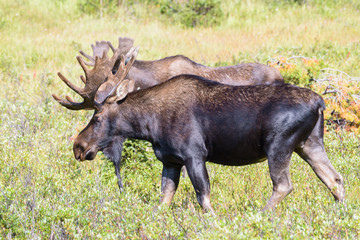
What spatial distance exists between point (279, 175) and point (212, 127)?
2.80ft

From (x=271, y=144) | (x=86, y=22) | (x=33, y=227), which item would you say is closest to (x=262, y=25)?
(x=86, y=22)

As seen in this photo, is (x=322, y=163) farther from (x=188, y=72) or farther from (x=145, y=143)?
(x=188, y=72)

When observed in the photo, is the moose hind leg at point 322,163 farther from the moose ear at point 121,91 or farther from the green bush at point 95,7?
the green bush at point 95,7

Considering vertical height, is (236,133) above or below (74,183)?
above

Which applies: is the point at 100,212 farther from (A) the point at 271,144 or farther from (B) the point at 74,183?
(A) the point at 271,144

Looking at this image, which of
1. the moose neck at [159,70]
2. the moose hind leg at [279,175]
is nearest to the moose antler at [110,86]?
the moose neck at [159,70]

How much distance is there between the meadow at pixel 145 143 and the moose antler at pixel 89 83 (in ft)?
2.41

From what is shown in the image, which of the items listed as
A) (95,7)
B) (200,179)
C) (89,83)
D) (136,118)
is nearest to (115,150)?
(136,118)

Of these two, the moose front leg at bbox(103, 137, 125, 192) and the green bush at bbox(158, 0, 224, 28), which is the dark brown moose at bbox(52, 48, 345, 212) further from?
the green bush at bbox(158, 0, 224, 28)

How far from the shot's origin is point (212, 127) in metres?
5.76

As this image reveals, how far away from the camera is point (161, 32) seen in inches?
651

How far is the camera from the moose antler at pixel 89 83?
6.59 meters

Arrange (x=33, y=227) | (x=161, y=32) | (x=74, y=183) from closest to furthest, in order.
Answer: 1. (x=33, y=227)
2. (x=74, y=183)
3. (x=161, y=32)

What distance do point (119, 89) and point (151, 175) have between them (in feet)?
4.55
